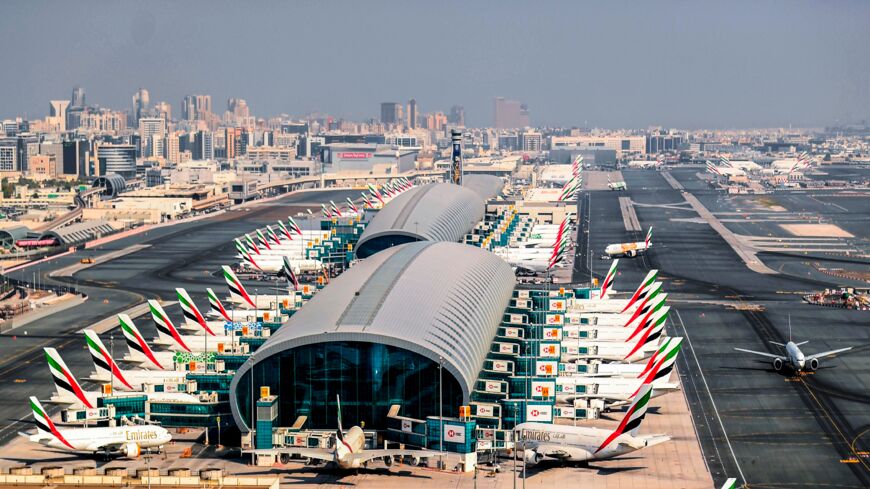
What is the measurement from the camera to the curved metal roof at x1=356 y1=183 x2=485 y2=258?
155m

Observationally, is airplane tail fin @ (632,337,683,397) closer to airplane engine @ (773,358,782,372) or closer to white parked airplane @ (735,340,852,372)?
white parked airplane @ (735,340,852,372)

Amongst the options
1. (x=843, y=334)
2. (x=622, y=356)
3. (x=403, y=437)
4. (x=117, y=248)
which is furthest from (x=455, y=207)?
(x=403, y=437)

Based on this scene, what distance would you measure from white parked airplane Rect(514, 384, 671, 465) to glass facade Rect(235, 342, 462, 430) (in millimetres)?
5567

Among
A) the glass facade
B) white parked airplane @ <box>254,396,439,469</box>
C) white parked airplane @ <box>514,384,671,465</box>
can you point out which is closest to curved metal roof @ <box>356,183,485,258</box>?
the glass facade

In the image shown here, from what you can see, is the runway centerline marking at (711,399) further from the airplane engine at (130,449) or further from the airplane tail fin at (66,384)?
the airplane tail fin at (66,384)

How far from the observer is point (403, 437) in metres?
76.8

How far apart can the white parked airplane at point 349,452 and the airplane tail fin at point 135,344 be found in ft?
72.0

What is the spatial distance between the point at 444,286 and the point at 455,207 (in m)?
85.6

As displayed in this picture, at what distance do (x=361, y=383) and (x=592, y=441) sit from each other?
45.5 ft

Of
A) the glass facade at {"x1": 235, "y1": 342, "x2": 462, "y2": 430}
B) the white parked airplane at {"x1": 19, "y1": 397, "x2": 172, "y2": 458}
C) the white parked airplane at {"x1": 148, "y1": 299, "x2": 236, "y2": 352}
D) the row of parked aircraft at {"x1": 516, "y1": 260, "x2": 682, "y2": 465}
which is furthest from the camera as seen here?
the white parked airplane at {"x1": 148, "y1": 299, "x2": 236, "y2": 352}

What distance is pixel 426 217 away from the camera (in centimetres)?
16150

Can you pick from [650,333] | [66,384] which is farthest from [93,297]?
[650,333]

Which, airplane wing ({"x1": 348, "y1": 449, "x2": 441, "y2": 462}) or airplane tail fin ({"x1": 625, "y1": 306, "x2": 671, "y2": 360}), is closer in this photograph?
airplane wing ({"x1": 348, "y1": 449, "x2": 441, "y2": 462})

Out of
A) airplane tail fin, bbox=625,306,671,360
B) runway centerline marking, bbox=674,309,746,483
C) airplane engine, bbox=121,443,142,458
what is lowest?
runway centerline marking, bbox=674,309,746,483
